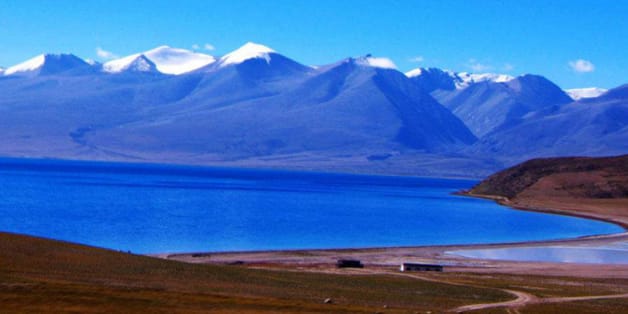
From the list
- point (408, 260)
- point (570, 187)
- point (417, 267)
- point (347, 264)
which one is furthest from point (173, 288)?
point (570, 187)

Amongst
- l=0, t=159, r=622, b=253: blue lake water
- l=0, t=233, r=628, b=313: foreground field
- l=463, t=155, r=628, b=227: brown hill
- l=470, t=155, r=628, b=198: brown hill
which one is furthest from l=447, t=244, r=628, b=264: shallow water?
l=470, t=155, r=628, b=198: brown hill

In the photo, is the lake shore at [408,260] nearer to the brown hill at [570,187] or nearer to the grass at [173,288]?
the grass at [173,288]

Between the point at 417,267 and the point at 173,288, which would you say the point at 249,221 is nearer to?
the point at 417,267

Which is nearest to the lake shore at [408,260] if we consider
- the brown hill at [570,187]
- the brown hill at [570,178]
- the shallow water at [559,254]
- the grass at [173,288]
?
the shallow water at [559,254]

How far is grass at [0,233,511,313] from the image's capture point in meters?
33.3

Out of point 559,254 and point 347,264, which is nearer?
point 347,264

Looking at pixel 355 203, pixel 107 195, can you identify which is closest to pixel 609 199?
pixel 355 203

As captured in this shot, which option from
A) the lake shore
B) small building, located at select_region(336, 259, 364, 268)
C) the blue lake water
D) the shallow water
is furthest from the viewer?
the blue lake water

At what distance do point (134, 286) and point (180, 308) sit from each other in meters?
3.82

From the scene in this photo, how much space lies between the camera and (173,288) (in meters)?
38.2

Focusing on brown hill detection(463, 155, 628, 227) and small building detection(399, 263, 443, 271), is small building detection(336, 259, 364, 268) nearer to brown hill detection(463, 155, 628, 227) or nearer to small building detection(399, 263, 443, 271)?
small building detection(399, 263, 443, 271)

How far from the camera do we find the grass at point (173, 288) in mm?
33281

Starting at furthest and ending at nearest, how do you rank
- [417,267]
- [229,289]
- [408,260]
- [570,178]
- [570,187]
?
[570,178], [570,187], [408,260], [417,267], [229,289]

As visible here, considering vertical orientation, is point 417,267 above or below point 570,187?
below
